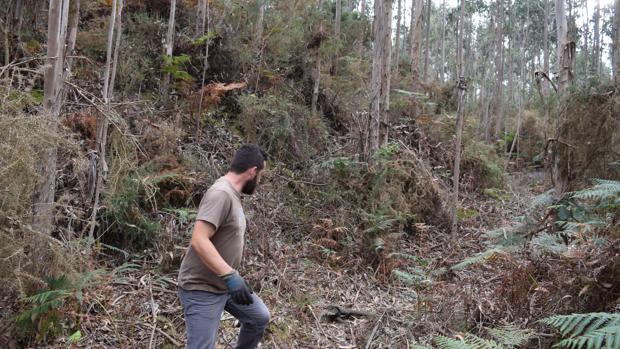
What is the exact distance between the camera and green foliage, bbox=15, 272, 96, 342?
164 inches

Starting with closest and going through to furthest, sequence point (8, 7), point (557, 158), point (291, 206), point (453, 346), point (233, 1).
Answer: point (453, 346)
point (557, 158)
point (8, 7)
point (291, 206)
point (233, 1)

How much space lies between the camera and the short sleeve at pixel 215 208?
142 inches

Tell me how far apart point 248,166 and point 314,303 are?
302 cm

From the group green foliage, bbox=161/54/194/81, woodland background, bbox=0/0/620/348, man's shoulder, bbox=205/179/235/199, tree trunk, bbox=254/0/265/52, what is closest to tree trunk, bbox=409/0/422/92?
woodland background, bbox=0/0/620/348

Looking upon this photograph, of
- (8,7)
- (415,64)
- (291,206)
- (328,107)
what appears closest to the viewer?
(8,7)

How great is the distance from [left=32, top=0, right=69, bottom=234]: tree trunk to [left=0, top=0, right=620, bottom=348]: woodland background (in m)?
0.02

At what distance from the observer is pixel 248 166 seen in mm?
3957

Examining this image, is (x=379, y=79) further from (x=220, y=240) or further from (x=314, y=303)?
(x=220, y=240)

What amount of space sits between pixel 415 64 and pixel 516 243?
13.9m

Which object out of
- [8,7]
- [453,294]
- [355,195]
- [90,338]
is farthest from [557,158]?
[8,7]

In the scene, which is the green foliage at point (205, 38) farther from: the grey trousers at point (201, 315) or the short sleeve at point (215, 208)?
the grey trousers at point (201, 315)

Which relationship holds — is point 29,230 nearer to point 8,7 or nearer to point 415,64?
point 8,7

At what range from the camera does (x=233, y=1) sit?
12.7m

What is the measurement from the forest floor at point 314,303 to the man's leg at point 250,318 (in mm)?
999
